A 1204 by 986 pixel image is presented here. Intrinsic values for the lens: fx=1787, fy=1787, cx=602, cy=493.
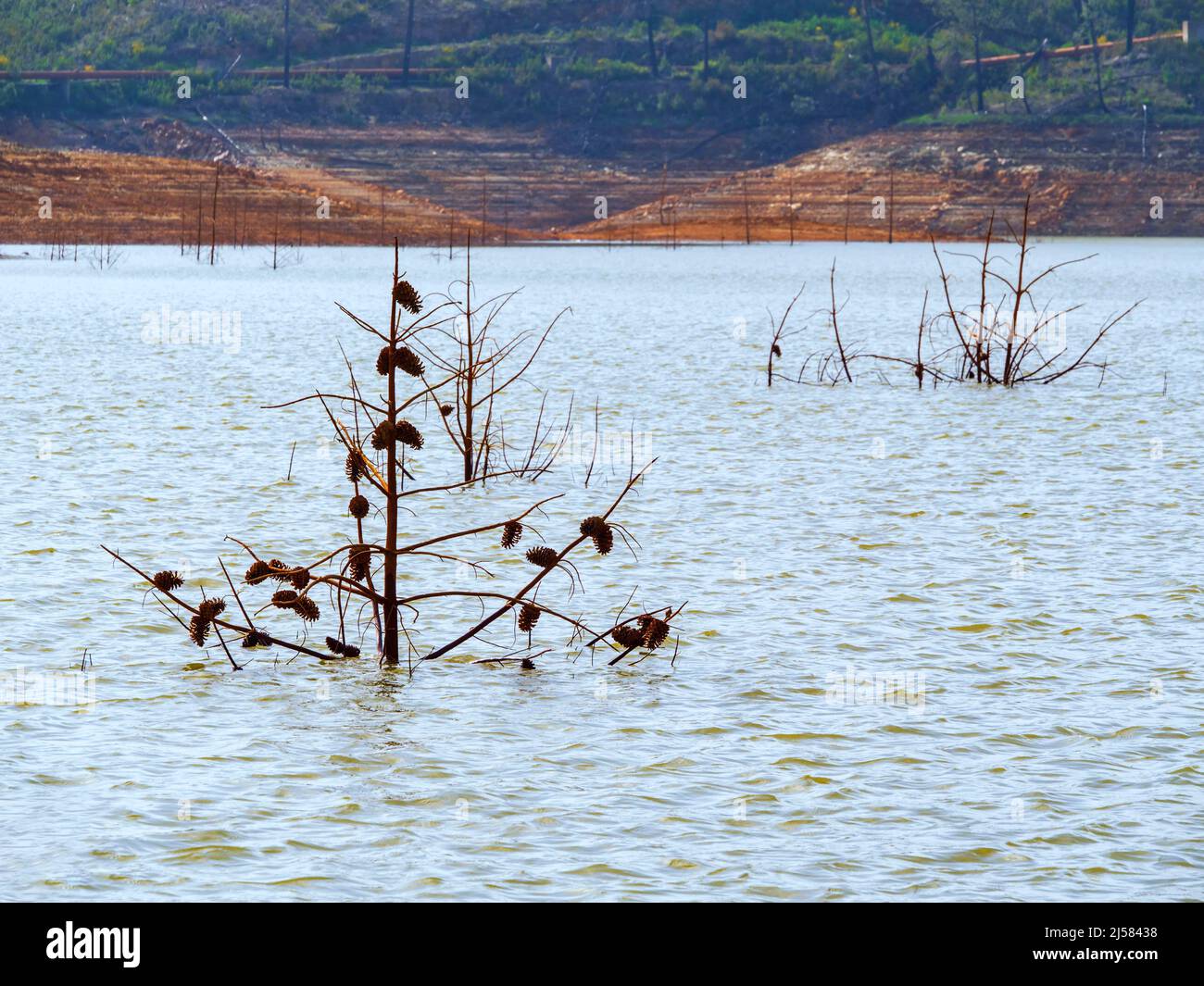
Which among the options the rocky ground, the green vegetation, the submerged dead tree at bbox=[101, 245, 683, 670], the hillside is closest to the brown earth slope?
the rocky ground

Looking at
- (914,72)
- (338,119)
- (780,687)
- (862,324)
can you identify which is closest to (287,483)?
(780,687)

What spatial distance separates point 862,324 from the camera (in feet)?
124

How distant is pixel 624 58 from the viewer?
10994cm

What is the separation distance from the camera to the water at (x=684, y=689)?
6598 mm

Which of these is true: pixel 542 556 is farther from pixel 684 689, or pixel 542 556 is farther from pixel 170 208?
pixel 170 208

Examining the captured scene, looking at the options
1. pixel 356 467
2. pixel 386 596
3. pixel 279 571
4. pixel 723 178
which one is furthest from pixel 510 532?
pixel 723 178

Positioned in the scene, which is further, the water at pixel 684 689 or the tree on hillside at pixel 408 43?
the tree on hillside at pixel 408 43

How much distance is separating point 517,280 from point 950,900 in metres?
46.9

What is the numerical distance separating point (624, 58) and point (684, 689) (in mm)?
104654

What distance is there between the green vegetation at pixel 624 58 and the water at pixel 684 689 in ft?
264

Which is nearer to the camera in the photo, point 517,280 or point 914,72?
point 517,280

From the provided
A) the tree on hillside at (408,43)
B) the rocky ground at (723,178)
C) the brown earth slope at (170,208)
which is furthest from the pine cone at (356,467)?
the tree on hillside at (408,43)

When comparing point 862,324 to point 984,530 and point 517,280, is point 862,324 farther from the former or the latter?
point 984,530

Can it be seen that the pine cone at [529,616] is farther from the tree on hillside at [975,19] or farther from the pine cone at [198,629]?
the tree on hillside at [975,19]
